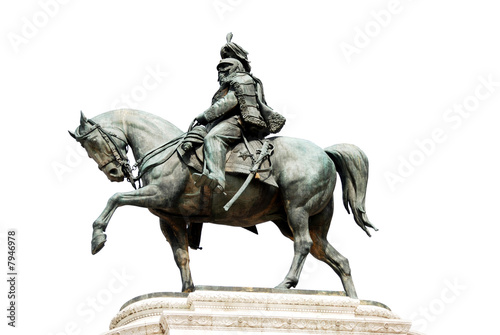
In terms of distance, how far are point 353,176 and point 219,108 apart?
251cm

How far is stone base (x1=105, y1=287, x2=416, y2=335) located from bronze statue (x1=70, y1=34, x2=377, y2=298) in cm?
69

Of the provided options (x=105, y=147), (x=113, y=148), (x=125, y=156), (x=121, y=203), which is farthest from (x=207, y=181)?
(x=105, y=147)

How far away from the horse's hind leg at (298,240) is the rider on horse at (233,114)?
4.13 ft

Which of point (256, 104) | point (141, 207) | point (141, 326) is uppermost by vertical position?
point (256, 104)

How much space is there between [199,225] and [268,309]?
2.44 meters

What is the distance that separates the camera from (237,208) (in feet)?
60.8

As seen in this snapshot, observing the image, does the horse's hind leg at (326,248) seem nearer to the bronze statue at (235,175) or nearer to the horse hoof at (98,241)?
the bronze statue at (235,175)

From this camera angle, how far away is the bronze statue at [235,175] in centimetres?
1827

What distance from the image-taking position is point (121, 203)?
706 inches

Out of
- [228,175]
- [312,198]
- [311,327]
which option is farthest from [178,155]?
[311,327]

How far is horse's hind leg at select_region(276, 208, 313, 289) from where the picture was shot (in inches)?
714

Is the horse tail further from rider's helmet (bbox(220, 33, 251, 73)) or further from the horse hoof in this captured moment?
the horse hoof

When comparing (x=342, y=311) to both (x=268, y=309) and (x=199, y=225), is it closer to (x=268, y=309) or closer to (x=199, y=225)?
(x=268, y=309)

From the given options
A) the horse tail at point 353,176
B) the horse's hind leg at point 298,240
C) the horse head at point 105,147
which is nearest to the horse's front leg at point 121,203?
the horse head at point 105,147
